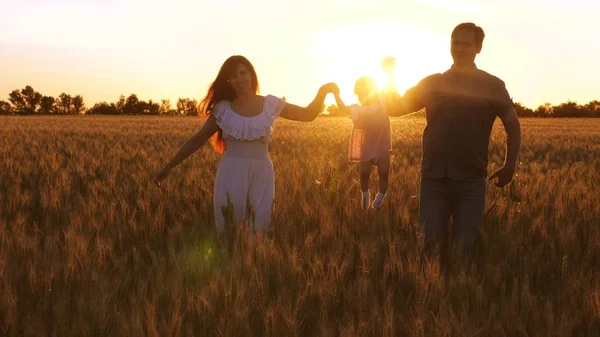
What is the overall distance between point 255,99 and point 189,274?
5.42ft

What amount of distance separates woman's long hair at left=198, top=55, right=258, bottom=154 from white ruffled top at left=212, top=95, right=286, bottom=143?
0.05 m

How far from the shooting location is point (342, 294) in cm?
249

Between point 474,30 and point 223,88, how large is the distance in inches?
61.6

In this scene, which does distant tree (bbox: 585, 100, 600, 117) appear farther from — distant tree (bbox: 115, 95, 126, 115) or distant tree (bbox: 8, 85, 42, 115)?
distant tree (bbox: 8, 85, 42, 115)

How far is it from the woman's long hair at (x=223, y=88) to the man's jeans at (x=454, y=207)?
130 cm

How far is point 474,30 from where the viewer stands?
3451 mm

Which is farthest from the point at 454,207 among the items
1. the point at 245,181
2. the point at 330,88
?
the point at 245,181

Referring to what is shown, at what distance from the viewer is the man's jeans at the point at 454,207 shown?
359 centimetres

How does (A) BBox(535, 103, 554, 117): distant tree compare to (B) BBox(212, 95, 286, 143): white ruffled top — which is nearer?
(B) BBox(212, 95, 286, 143): white ruffled top

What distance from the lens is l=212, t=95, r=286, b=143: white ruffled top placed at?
394cm

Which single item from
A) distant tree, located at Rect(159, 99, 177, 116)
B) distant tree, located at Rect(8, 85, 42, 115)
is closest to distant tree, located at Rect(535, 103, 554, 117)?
distant tree, located at Rect(159, 99, 177, 116)

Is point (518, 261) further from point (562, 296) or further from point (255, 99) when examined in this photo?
point (255, 99)

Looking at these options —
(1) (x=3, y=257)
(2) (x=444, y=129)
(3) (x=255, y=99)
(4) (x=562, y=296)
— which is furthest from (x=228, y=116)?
(4) (x=562, y=296)

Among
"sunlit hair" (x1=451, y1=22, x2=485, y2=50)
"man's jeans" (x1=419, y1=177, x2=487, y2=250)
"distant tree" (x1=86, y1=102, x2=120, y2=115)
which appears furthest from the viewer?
"distant tree" (x1=86, y1=102, x2=120, y2=115)
